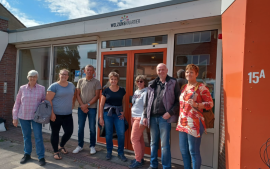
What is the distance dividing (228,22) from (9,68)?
649cm

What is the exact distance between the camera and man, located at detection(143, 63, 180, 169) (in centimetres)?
295

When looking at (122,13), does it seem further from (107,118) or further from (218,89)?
(218,89)

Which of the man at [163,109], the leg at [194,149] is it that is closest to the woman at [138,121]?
the man at [163,109]

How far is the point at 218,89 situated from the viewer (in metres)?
3.29

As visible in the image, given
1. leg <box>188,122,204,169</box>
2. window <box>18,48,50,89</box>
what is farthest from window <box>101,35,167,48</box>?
window <box>18,48,50,89</box>

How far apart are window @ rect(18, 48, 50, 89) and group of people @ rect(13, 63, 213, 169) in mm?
2499

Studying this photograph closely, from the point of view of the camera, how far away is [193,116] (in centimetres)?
262

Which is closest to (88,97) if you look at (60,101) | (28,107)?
(60,101)

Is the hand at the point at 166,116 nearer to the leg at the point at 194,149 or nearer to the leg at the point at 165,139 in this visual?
the leg at the point at 165,139

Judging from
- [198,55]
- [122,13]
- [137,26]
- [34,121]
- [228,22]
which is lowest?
[34,121]

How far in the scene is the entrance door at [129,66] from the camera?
3.99 m

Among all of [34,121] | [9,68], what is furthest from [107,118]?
[9,68]

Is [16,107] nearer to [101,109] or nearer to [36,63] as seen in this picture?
[101,109]

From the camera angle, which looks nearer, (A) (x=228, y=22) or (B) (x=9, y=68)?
(A) (x=228, y=22)
